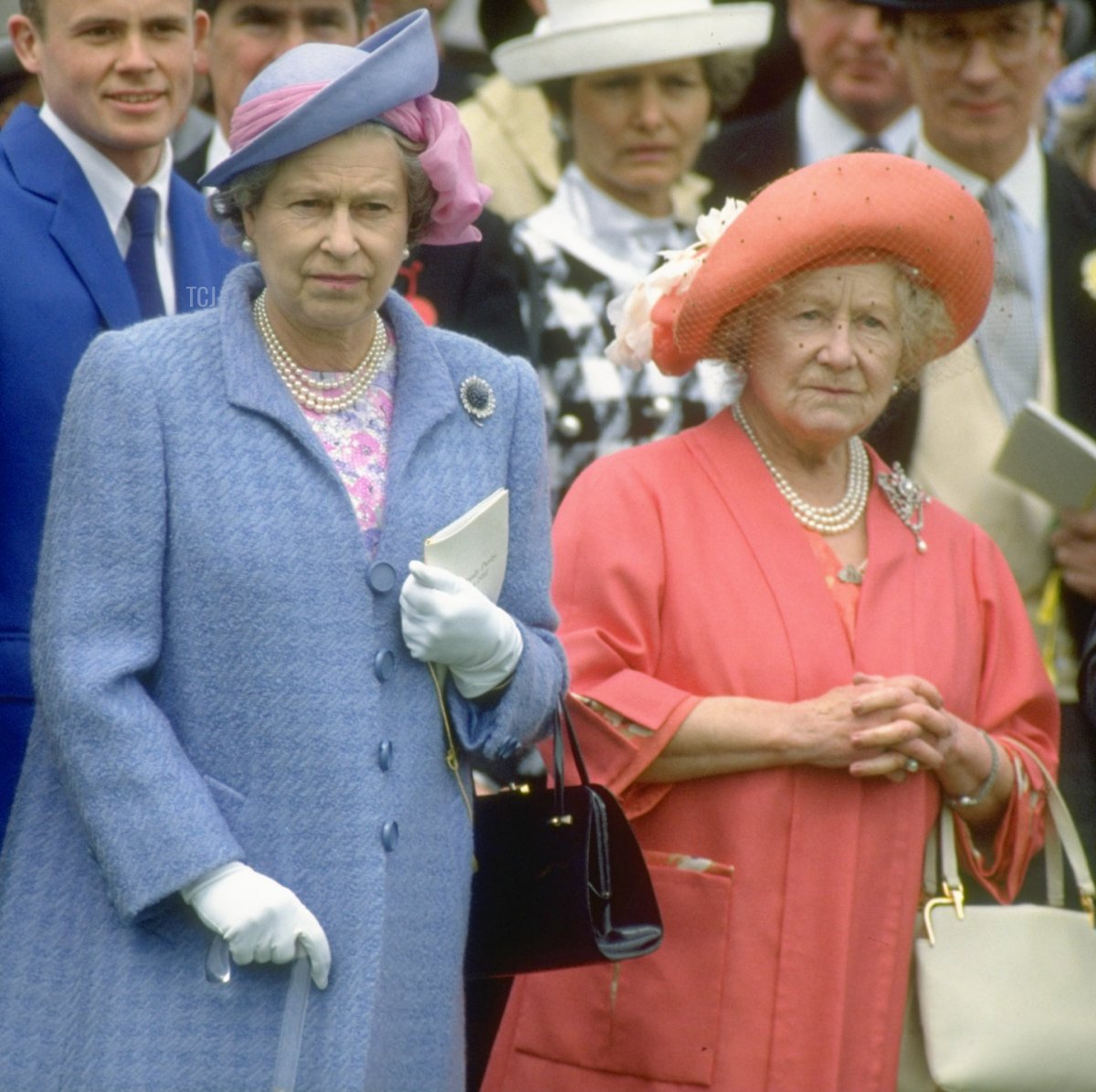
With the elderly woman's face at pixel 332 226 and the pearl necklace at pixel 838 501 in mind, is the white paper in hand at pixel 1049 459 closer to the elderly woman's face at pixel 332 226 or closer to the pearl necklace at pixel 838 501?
the pearl necklace at pixel 838 501

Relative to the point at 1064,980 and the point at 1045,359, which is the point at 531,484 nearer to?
the point at 1064,980

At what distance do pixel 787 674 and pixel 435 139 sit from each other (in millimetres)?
1084

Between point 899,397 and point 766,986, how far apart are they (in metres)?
1.45

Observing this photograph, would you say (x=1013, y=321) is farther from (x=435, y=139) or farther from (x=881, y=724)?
(x=435, y=139)

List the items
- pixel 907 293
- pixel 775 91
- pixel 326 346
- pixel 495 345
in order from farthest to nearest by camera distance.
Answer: pixel 775 91 < pixel 495 345 < pixel 907 293 < pixel 326 346

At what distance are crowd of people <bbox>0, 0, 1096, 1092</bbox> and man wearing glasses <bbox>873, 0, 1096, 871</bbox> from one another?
0.03 ft

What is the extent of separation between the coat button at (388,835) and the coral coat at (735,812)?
2.19 feet

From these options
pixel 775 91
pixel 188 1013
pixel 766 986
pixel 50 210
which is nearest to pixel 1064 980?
pixel 766 986

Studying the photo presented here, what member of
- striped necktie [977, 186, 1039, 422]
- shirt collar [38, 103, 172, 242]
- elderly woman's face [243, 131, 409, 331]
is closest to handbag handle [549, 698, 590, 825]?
elderly woman's face [243, 131, 409, 331]

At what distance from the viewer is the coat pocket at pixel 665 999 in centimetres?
354

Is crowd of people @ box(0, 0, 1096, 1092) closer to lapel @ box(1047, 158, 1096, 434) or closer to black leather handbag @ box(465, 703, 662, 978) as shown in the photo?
lapel @ box(1047, 158, 1096, 434)

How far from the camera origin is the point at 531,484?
3.25 meters

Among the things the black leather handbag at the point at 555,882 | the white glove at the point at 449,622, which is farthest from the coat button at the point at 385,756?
the black leather handbag at the point at 555,882

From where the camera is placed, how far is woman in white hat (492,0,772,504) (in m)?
4.67
